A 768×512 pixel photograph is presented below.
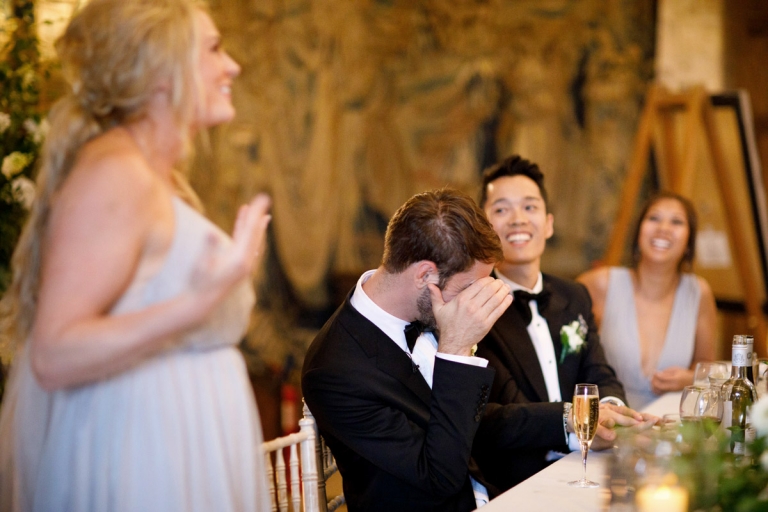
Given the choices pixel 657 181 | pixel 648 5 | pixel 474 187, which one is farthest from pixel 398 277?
pixel 648 5

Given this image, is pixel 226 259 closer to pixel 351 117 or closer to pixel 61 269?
pixel 61 269

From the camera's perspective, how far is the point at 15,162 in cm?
323

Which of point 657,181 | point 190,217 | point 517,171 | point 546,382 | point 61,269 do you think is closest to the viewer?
point 61,269

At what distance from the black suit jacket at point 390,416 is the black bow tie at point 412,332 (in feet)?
0.17

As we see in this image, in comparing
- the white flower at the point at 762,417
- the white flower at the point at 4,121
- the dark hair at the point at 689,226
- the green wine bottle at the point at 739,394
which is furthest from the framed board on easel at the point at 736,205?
the white flower at the point at 762,417

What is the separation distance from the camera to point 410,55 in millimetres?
7715

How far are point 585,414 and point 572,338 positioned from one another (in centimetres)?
99

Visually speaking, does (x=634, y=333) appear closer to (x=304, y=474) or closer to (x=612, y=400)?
(x=612, y=400)

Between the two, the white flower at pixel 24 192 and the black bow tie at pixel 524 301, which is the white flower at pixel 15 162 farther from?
the black bow tie at pixel 524 301

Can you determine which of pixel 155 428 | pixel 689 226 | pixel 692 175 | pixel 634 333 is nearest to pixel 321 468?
pixel 155 428

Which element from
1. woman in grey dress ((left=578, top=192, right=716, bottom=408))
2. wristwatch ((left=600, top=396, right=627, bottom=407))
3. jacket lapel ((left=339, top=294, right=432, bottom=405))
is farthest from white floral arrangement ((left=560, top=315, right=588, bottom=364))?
woman in grey dress ((left=578, top=192, right=716, bottom=408))

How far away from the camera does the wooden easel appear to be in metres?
5.45

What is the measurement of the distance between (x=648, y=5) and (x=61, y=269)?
7.42m

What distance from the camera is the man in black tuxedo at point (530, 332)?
108 inches
